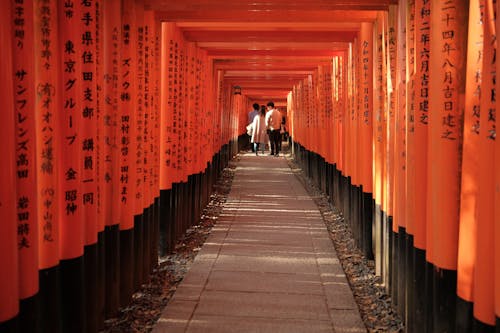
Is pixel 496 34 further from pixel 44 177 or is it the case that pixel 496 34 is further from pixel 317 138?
pixel 317 138

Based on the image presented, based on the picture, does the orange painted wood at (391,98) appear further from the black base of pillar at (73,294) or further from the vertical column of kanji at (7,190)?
the vertical column of kanji at (7,190)

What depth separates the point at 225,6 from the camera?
5250 mm

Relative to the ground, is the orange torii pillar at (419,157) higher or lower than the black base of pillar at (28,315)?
higher

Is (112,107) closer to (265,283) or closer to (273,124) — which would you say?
(265,283)

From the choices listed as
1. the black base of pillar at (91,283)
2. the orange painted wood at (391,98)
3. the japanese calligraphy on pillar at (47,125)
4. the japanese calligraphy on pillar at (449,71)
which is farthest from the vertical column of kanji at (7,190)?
the orange painted wood at (391,98)

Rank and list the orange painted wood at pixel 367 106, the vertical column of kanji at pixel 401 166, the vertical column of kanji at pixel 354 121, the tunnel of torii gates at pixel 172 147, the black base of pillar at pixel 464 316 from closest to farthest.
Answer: the tunnel of torii gates at pixel 172 147 < the black base of pillar at pixel 464 316 < the vertical column of kanji at pixel 401 166 < the orange painted wood at pixel 367 106 < the vertical column of kanji at pixel 354 121

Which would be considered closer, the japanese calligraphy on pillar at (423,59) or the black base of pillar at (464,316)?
the black base of pillar at (464,316)

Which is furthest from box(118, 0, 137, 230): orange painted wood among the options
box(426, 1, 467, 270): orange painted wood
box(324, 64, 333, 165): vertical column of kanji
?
box(324, 64, 333, 165): vertical column of kanji

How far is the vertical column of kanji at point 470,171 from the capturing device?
8.63 ft

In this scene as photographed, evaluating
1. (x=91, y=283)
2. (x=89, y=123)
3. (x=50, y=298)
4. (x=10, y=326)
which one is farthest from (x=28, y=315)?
(x=89, y=123)

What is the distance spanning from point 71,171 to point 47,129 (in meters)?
0.45

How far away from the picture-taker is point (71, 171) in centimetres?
342

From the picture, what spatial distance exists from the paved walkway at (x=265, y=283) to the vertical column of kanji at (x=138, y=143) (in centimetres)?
50

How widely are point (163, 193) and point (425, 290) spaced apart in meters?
3.87
